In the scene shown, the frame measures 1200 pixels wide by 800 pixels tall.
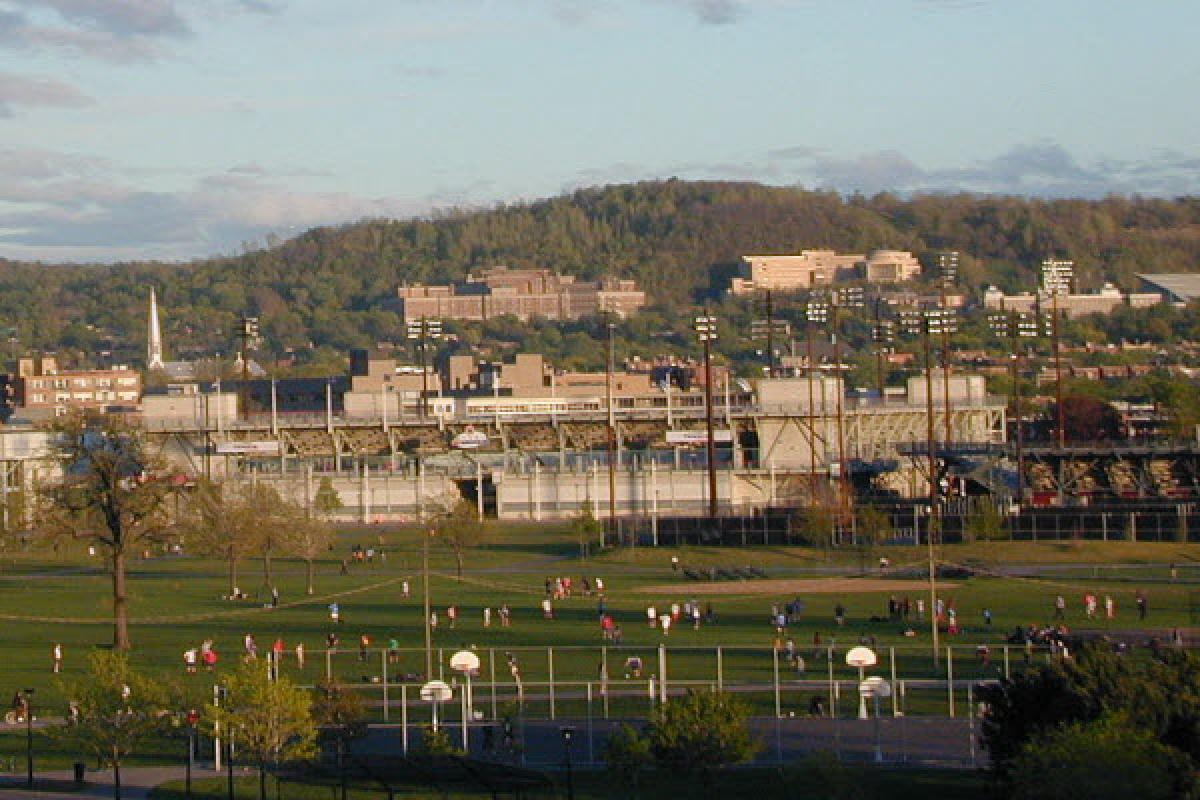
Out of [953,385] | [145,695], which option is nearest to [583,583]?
[145,695]

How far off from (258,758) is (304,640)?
2045 cm

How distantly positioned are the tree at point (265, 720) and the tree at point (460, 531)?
1557 inches

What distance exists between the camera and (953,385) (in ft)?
418

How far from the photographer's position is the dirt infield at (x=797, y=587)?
71.6 metres

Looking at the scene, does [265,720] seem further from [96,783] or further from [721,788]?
[721,788]

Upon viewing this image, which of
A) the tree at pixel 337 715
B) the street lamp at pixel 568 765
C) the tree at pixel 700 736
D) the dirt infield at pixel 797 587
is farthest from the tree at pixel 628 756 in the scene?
the dirt infield at pixel 797 587

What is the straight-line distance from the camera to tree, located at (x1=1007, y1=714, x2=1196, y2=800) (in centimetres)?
3108

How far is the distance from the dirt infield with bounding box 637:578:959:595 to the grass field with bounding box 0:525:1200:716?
0.23m

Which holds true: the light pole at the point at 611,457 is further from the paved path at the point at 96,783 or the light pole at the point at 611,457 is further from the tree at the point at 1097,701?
the tree at the point at 1097,701

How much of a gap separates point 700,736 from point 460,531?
46.7 metres

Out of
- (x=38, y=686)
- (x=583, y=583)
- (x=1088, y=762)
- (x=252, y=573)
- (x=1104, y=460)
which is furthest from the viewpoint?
(x=1104, y=460)

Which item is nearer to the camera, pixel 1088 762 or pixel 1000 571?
pixel 1088 762

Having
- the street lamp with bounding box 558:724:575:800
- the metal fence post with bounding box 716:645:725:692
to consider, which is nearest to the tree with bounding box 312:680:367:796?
the street lamp with bounding box 558:724:575:800

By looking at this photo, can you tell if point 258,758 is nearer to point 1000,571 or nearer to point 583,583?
point 583,583
